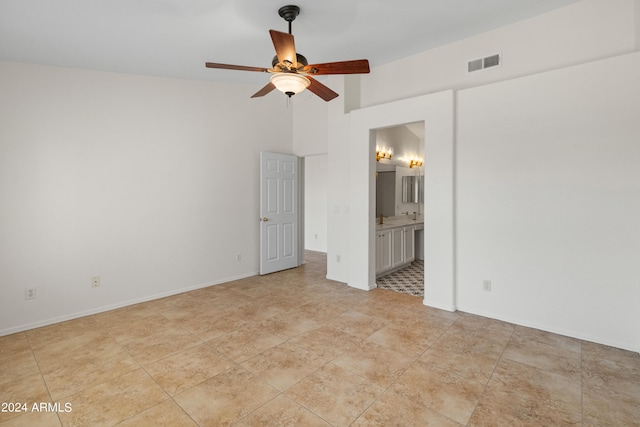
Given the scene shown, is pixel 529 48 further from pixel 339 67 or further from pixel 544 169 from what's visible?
pixel 339 67

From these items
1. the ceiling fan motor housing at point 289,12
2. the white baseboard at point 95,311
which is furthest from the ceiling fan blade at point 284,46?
the white baseboard at point 95,311

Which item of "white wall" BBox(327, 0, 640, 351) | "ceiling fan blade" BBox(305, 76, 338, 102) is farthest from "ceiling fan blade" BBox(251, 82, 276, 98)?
"white wall" BBox(327, 0, 640, 351)

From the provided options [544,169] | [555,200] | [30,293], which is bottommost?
[30,293]

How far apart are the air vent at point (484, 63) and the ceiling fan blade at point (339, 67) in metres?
1.78

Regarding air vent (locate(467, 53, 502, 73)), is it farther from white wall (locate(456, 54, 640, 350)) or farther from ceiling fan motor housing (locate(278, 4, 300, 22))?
ceiling fan motor housing (locate(278, 4, 300, 22))

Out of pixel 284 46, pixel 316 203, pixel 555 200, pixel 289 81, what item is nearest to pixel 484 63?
pixel 555 200

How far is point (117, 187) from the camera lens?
152 inches

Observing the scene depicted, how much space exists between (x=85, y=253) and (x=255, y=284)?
2.23 metres

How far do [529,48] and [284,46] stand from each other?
2.67m

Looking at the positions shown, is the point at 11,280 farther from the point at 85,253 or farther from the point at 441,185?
the point at 441,185

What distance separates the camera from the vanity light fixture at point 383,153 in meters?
6.15

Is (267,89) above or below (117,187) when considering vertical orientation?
above

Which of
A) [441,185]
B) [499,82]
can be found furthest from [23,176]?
[499,82]

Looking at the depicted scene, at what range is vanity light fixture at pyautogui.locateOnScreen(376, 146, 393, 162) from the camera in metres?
6.15
